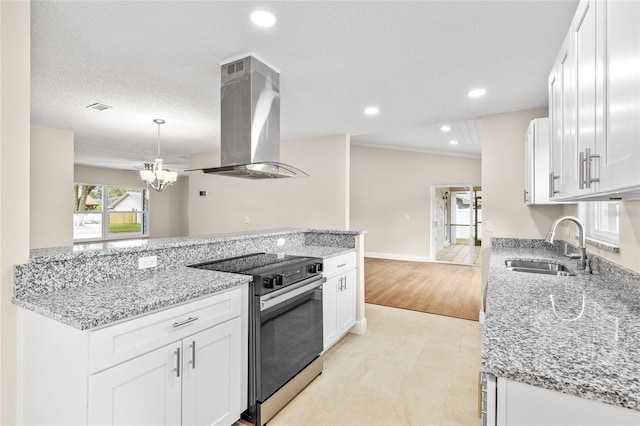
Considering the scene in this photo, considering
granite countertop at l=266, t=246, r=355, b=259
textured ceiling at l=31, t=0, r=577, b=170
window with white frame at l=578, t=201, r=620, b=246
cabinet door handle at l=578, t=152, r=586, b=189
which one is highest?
textured ceiling at l=31, t=0, r=577, b=170

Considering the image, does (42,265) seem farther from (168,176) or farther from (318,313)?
(168,176)

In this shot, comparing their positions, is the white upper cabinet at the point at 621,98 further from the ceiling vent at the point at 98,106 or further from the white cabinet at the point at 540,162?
the ceiling vent at the point at 98,106

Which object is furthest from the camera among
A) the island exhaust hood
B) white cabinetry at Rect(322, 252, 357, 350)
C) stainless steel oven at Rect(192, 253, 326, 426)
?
white cabinetry at Rect(322, 252, 357, 350)

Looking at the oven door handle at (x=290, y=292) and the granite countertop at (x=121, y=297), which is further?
the oven door handle at (x=290, y=292)

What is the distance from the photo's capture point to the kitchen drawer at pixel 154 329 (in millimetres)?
1215

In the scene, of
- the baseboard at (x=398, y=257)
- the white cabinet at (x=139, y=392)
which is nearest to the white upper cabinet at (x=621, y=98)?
the white cabinet at (x=139, y=392)

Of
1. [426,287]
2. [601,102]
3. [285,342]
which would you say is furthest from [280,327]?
[426,287]

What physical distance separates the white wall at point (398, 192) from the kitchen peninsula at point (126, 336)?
6614mm

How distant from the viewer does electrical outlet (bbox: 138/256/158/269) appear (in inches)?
76.9

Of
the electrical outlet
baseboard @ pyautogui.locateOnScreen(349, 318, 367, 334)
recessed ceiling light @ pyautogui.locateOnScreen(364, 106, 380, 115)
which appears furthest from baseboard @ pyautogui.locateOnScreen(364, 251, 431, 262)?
the electrical outlet

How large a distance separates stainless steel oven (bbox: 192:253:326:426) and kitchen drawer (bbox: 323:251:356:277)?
236 millimetres

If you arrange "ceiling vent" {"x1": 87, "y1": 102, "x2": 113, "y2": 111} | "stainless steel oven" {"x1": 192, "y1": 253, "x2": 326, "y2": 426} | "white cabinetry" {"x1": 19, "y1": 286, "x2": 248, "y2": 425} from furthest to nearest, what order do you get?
"ceiling vent" {"x1": 87, "y1": 102, "x2": 113, "y2": 111} → "stainless steel oven" {"x1": 192, "y1": 253, "x2": 326, "y2": 426} → "white cabinetry" {"x1": 19, "y1": 286, "x2": 248, "y2": 425}

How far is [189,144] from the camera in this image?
5.38m

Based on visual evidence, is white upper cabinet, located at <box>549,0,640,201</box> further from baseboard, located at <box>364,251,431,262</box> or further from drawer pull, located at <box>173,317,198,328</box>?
baseboard, located at <box>364,251,431,262</box>
